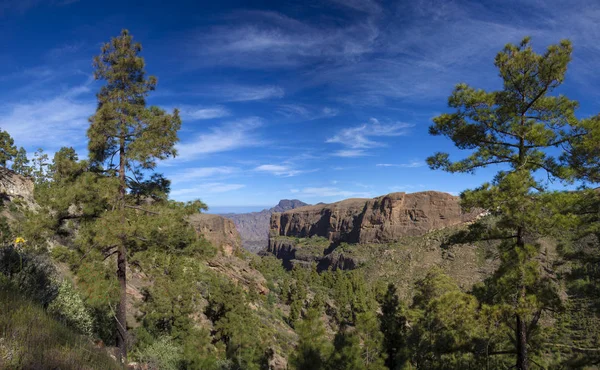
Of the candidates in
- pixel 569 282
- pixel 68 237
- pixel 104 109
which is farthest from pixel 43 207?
pixel 569 282

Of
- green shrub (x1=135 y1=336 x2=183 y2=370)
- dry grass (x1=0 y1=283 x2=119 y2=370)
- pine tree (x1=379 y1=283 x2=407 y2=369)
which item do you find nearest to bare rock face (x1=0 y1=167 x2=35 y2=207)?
green shrub (x1=135 y1=336 x2=183 y2=370)

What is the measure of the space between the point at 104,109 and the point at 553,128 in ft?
44.3

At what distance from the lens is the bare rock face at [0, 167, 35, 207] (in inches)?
1652

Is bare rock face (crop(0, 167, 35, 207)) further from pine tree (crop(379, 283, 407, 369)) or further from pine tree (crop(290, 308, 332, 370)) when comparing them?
pine tree (crop(379, 283, 407, 369))

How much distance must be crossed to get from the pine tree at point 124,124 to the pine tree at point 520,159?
9892 mm

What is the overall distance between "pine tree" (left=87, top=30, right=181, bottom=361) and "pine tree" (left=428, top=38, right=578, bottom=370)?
989 centimetres

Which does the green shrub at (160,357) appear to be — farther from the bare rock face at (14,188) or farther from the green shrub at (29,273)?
the bare rock face at (14,188)

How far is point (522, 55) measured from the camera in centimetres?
842

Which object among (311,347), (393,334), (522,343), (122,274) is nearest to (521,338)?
(522,343)

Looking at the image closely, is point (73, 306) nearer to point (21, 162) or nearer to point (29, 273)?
point (29, 273)

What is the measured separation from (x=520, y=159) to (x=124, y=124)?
12.5 m

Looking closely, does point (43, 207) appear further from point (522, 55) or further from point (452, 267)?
point (452, 267)

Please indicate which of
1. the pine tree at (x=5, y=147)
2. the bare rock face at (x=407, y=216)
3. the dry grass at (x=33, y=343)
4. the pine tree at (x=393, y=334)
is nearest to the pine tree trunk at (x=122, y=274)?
the dry grass at (x=33, y=343)

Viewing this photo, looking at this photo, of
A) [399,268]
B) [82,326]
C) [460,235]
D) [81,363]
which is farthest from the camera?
[399,268]
